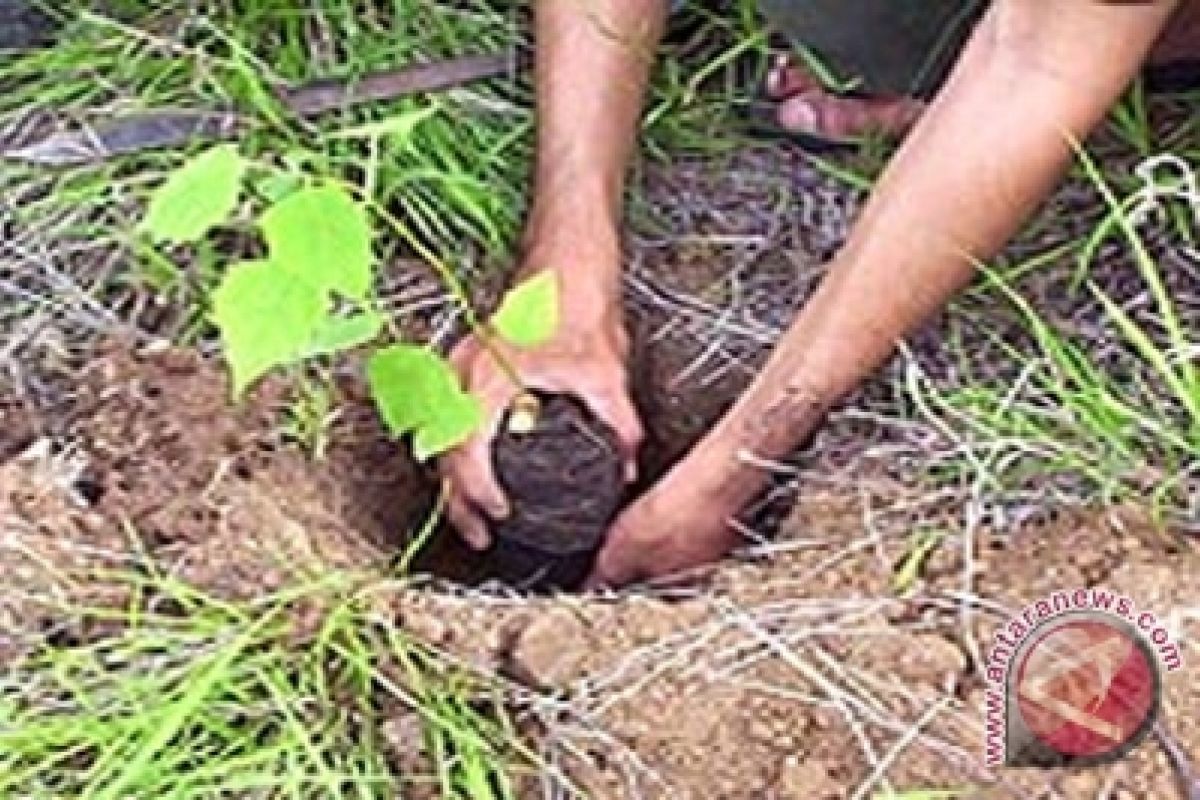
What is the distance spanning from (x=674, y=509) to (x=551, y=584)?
0.14m

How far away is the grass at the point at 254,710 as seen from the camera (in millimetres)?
1611

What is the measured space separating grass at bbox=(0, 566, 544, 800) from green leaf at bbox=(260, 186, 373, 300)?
0.21 m

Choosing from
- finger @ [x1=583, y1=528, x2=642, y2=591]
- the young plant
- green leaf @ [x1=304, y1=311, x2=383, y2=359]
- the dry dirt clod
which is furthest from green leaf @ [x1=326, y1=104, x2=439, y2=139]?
the dry dirt clod

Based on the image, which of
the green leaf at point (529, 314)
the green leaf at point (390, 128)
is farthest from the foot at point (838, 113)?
the green leaf at point (529, 314)

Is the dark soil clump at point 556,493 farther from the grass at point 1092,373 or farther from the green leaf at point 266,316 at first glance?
the green leaf at point 266,316

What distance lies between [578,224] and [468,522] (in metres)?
0.23

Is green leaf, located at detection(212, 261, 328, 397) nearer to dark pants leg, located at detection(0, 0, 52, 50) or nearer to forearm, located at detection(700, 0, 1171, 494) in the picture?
forearm, located at detection(700, 0, 1171, 494)

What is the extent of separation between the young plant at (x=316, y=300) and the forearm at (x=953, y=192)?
0.17 meters

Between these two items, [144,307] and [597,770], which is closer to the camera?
[597,770]

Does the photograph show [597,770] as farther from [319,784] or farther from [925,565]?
[925,565]

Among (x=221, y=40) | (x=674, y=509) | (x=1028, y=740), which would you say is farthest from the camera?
(x=221, y=40)

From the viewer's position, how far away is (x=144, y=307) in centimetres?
202

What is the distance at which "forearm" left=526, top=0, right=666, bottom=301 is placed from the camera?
201 centimetres

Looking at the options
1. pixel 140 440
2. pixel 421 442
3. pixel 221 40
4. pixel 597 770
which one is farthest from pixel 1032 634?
pixel 221 40
